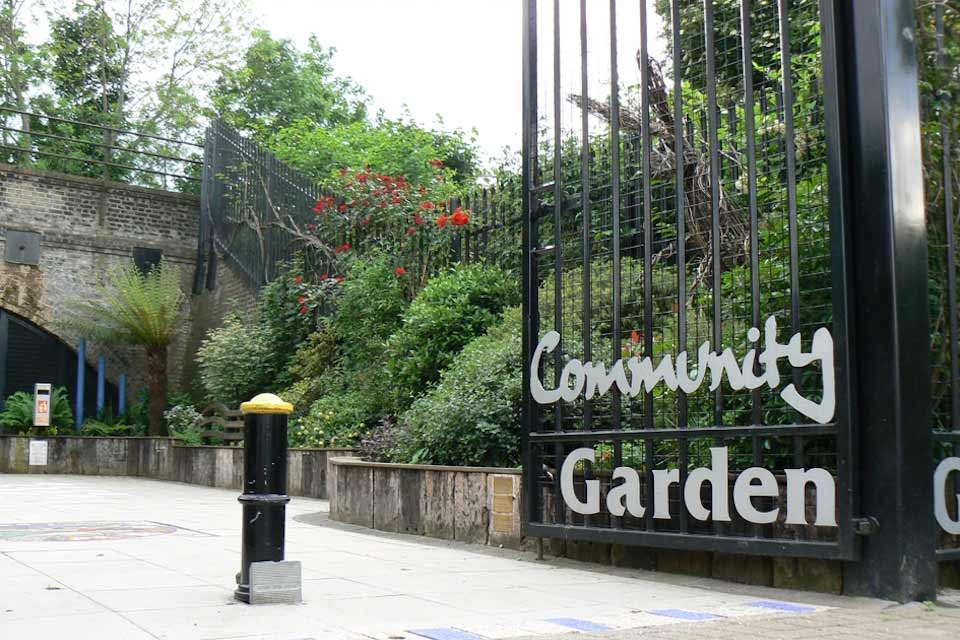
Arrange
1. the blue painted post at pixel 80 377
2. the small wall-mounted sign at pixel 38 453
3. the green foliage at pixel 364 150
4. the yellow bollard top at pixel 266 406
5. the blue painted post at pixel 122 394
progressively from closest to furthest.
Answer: the yellow bollard top at pixel 266 406 < the small wall-mounted sign at pixel 38 453 < the blue painted post at pixel 80 377 < the blue painted post at pixel 122 394 < the green foliage at pixel 364 150

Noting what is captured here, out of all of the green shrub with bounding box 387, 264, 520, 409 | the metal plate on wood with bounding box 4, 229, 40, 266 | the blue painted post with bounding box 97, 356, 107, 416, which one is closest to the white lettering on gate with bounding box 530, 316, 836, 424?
the green shrub with bounding box 387, 264, 520, 409

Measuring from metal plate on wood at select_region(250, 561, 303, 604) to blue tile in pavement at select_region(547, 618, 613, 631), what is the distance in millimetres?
1243

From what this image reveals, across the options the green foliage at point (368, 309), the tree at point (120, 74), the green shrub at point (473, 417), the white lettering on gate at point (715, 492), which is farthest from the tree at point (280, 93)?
the white lettering on gate at point (715, 492)

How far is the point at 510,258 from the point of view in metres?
11.5

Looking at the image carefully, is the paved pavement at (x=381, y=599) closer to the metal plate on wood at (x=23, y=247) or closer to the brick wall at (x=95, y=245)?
the brick wall at (x=95, y=245)

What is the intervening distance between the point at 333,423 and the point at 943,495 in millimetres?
8324

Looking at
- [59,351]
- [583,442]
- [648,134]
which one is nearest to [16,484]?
[59,351]

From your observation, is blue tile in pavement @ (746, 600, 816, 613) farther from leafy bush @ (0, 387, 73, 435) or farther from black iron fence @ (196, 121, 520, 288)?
leafy bush @ (0, 387, 73, 435)

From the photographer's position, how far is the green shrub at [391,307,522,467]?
8.22 m

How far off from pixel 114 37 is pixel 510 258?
841 inches

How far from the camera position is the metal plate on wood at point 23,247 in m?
19.1

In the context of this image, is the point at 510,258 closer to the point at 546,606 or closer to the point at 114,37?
the point at 546,606

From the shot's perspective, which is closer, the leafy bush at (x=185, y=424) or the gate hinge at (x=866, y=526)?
the gate hinge at (x=866, y=526)

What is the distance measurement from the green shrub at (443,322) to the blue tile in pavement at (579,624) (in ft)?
20.8
